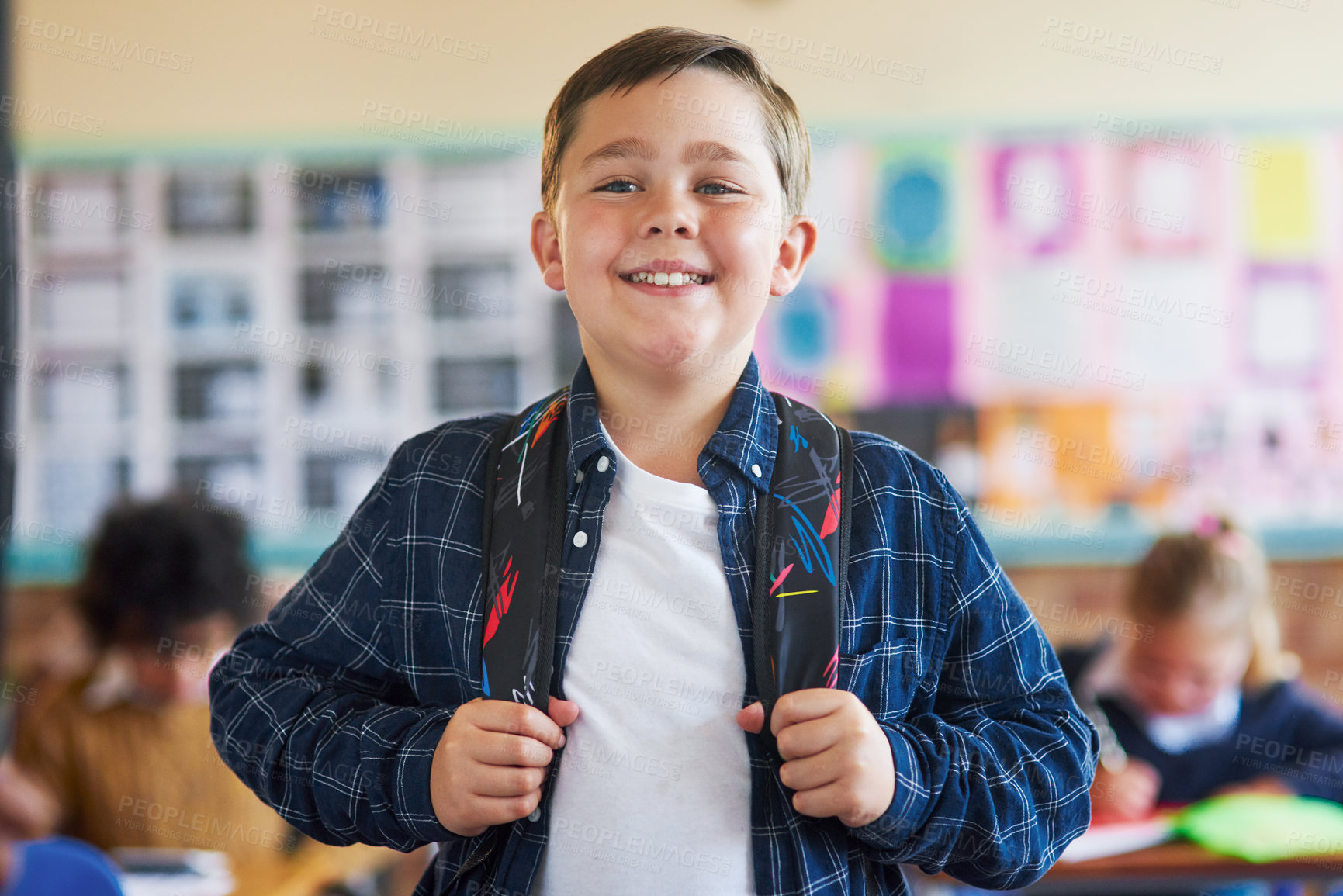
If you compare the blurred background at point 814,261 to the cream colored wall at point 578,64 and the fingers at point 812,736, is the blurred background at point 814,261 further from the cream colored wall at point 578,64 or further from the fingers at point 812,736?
the fingers at point 812,736

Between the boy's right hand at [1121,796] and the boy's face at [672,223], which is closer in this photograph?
the boy's face at [672,223]

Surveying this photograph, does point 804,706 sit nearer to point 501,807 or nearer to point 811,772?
point 811,772

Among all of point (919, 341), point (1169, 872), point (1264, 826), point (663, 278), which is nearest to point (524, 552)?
point (663, 278)

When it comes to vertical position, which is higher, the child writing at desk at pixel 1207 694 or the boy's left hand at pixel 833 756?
the boy's left hand at pixel 833 756

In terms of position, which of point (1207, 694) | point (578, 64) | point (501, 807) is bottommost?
point (1207, 694)

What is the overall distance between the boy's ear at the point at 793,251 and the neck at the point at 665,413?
0.10 metres

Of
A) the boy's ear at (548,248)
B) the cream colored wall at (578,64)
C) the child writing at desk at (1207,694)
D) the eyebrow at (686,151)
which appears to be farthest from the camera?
the cream colored wall at (578,64)

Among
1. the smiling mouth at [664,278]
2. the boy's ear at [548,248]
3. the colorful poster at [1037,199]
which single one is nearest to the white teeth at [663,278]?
→ the smiling mouth at [664,278]

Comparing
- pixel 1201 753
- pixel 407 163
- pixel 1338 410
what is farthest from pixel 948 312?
pixel 407 163

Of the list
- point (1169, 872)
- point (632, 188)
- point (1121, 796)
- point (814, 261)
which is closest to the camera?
point (632, 188)

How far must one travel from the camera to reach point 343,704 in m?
0.85

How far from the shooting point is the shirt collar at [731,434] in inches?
33.9

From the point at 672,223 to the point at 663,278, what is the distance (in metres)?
0.04

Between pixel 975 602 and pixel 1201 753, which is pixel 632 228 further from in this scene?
pixel 1201 753
